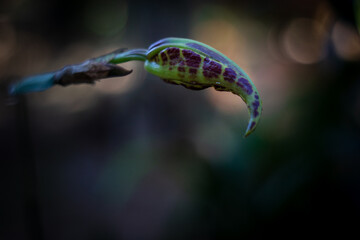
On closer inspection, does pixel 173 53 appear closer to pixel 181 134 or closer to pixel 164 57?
pixel 164 57

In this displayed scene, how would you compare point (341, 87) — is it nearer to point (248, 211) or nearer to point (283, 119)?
point (283, 119)

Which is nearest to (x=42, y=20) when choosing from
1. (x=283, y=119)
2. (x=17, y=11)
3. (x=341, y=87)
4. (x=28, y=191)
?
(x=17, y=11)

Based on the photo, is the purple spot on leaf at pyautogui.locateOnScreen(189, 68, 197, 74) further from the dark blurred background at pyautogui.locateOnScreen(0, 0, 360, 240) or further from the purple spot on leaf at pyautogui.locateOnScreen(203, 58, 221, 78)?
the dark blurred background at pyautogui.locateOnScreen(0, 0, 360, 240)

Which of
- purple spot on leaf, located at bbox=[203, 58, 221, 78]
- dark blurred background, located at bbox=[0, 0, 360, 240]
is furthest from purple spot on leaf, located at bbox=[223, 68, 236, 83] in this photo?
dark blurred background, located at bbox=[0, 0, 360, 240]

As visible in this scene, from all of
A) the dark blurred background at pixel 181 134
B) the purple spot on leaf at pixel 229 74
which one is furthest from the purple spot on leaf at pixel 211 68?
the dark blurred background at pixel 181 134

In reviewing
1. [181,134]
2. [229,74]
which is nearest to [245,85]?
[229,74]

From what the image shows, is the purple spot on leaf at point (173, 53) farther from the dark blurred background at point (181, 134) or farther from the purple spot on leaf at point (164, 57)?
the dark blurred background at point (181, 134)

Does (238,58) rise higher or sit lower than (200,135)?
higher

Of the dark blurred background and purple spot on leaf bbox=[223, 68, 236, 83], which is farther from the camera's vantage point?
the dark blurred background
